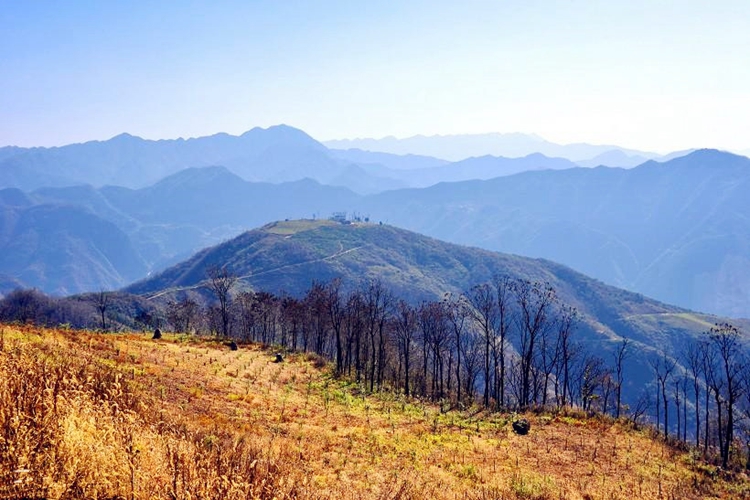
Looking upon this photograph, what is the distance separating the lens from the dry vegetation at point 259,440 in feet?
26.3

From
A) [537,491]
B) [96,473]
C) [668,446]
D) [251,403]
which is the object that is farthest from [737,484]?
[96,473]

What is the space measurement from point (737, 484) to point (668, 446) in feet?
19.1

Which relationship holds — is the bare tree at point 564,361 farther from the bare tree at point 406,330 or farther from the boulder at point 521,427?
the bare tree at point 406,330

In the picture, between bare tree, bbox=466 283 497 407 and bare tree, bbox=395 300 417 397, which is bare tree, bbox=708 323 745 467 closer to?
bare tree, bbox=466 283 497 407

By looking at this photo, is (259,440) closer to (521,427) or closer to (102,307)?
A: (521,427)

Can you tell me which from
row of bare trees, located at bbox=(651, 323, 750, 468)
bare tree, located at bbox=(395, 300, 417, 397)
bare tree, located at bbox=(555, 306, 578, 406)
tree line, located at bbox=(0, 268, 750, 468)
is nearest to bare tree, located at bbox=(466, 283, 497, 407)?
tree line, located at bbox=(0, 268, 750, 468)

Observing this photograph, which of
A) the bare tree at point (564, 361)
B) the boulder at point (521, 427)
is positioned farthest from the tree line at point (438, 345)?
the boulder at point (521, 427)

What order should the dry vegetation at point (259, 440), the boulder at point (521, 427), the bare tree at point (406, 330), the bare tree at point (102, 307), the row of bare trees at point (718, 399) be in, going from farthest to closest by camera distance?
the bare tree at point (102, 307)
the bare tree at point (406, 330)
the row of bare trees at point (718, 399)
the boulder at point (521, 427)
the dry vegetation at point (259, 440)

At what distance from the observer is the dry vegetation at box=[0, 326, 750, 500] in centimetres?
802

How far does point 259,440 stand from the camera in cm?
1684

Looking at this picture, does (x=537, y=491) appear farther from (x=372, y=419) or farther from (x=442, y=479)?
(x=372, y=419)

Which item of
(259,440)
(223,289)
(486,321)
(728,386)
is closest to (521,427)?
(259,440)

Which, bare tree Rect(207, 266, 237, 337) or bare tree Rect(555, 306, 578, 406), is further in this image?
bare tree Rect(207, 266, 237, 337)

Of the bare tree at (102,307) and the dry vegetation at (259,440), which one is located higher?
the dry vegetation at (259,440)
